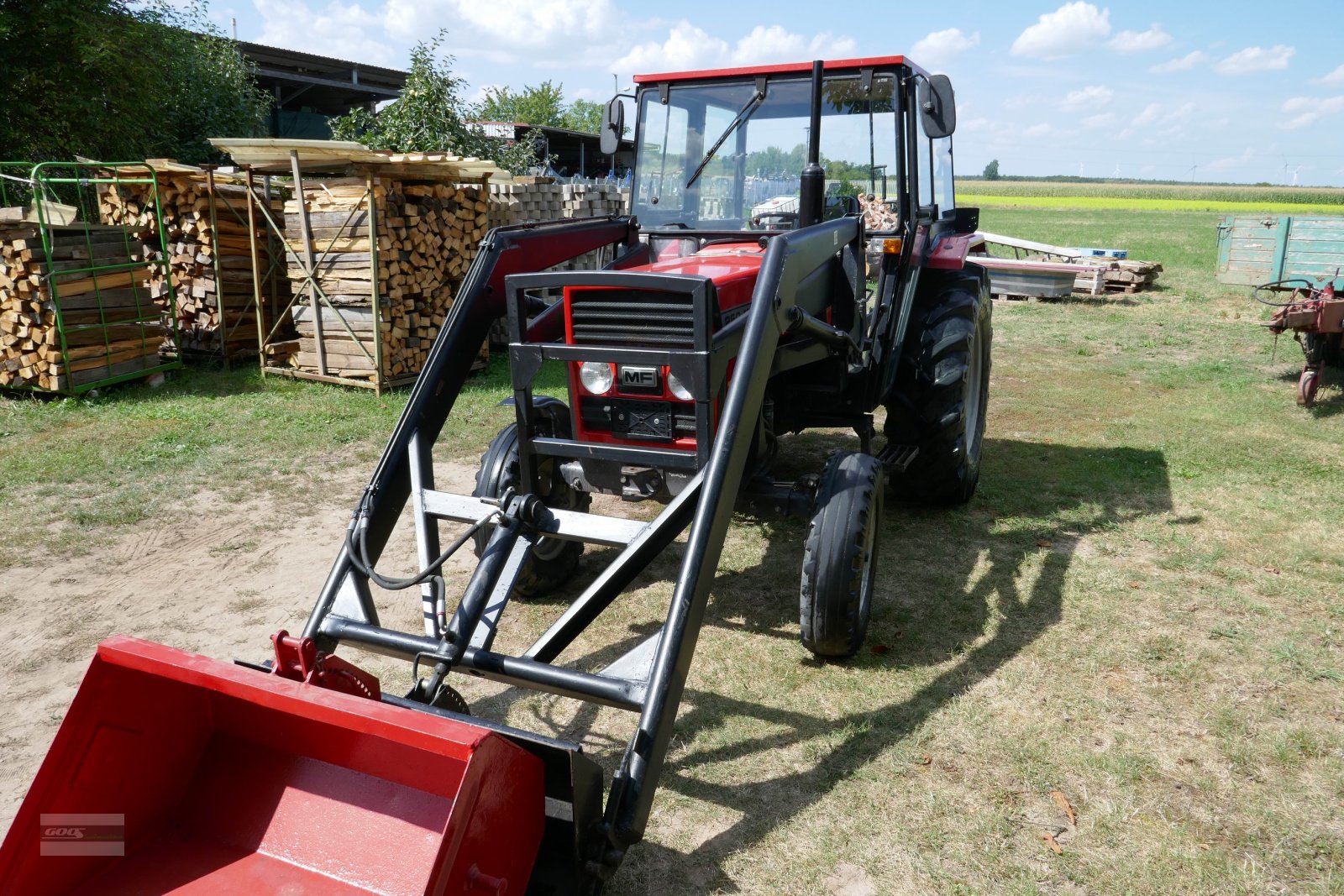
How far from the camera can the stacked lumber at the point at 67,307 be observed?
25.4 feet

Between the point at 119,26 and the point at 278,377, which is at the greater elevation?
the point at 119,26

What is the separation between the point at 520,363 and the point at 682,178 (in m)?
1.77

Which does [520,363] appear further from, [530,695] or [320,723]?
[320,723]

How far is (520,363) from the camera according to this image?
3.60 metres

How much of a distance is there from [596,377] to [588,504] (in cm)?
82

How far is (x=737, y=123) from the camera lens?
15.6ft

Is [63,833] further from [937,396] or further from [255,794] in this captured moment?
[937,396]

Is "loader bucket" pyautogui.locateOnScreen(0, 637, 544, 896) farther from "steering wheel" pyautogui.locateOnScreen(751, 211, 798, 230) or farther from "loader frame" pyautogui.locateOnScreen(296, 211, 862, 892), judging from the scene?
"steering wheel" pyautogui.locateOnScreen(751, 211, 798, 230)

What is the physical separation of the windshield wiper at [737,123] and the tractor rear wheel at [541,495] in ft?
5.09

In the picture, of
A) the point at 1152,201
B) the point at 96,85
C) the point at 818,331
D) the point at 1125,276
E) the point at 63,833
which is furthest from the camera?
the point at 1152,201

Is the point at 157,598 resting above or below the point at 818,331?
below

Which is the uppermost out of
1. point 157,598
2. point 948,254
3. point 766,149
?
point 766,149

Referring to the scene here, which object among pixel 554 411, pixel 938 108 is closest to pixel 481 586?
pixel 554 411

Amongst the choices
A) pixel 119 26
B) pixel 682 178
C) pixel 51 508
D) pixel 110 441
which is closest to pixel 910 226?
pixel 682 178
